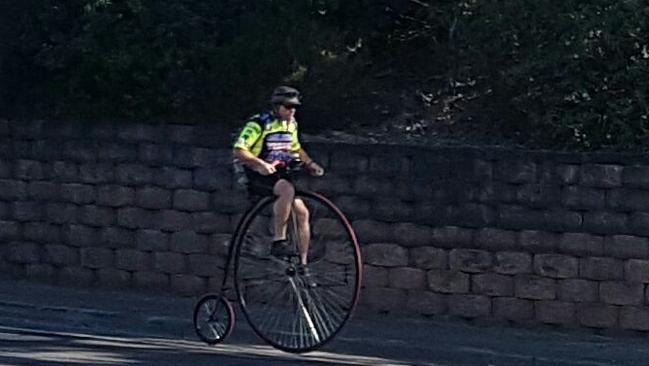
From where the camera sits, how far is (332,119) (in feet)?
45.7

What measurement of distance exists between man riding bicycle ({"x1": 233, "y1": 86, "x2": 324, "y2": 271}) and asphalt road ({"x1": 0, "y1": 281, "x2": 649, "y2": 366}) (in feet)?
2.88

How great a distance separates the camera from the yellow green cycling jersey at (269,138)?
1105 cm

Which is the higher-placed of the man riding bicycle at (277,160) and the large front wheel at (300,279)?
the man riding bicycle at (277,160)

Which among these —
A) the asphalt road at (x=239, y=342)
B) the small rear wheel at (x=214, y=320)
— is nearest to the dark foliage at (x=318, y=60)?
the asphalt road at (x=239, y=342)

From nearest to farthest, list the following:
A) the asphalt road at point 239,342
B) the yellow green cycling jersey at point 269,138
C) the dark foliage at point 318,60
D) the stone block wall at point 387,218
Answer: the asphalt road at point 239,342
the yellow green cycling jersey at point 269,138
the stone block wall at point 387,218
the dark foliage at point 318,60

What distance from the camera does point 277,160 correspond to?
11.1 meters

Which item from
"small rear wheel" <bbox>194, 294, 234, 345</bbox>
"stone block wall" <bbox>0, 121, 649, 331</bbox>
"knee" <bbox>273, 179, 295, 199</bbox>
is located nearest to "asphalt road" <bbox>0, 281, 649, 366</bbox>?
"small rear wheel" <bbox>194, 294, 234, 345</bbox>

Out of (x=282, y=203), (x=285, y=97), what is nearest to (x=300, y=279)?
(x=282, y=203)

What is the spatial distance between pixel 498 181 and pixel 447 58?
2.19 m

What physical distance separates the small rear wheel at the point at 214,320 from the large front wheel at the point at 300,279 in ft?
0.52

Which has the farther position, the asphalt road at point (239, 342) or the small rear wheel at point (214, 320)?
the small rear wheel at point (214, 320)

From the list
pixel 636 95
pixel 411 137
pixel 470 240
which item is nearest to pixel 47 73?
pixel 411 137

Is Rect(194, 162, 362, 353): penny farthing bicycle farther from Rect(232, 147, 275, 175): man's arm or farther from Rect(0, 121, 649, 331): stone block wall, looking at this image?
Rect(0, 121, 649, 331): stone block wall

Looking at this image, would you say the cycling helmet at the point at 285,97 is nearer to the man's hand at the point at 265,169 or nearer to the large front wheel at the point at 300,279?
the man's hand at the point at 265,169
